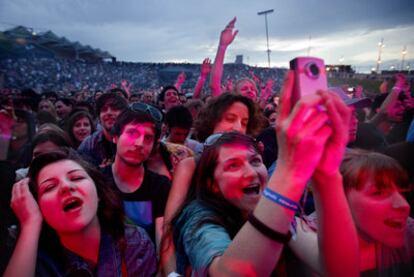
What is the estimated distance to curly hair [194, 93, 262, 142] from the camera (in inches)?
114

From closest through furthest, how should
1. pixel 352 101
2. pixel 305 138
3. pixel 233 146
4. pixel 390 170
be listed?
pixel 305 138, pixel 390 170, pixel 233 146, pixel 352 101

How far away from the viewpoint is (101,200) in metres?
1.87

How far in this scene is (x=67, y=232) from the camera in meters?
1.62

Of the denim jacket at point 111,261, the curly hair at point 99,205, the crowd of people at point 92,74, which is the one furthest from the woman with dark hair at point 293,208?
the crowd of people at point 92,74

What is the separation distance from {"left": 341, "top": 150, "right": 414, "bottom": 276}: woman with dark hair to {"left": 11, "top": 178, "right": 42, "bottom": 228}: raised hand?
1.64m

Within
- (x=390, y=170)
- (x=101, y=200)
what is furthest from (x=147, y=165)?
(x=390, y=170)

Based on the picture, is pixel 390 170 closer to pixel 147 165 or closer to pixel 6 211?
pixel 147 165

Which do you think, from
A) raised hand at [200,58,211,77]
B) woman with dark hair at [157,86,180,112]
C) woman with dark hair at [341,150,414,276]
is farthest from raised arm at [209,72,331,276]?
woman with dark hair at [157,86,180,112]

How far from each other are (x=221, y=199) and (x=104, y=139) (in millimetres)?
2260

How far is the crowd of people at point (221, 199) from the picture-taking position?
779 mm

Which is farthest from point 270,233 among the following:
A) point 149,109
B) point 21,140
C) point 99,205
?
point 21,140

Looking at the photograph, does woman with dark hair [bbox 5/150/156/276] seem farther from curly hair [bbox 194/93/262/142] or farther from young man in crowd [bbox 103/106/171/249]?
curly hair [bbox 194/93/262/142]

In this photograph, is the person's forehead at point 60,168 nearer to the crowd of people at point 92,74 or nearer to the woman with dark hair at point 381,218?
the woman with dark hair at point 381,218

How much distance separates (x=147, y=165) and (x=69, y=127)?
7.21 ft
